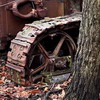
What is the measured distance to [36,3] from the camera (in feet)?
20.0

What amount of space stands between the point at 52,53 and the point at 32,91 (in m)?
0.97

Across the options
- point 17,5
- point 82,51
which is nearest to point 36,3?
point 17,5

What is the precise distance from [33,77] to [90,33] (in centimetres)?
205

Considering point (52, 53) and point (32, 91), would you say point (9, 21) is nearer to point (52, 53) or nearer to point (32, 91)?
point (52, 53)

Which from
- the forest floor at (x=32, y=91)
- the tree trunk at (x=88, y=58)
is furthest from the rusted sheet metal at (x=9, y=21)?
the tree trunk at (x=88, y=58)

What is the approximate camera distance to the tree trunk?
3.82 metres

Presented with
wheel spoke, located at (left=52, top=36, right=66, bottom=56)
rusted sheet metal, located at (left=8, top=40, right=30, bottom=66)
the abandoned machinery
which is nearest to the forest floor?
the abandoned machinery

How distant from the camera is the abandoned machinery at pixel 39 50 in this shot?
5.30 meters

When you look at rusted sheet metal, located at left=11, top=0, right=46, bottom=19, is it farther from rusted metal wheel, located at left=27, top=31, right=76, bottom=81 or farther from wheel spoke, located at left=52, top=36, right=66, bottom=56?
wheel spoke, located at left=52, top=36, right=66, bottom=56

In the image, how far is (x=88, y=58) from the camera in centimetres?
388

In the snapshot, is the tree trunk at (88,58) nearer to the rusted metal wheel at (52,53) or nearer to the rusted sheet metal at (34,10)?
the rusted metal wheel at (52,53)

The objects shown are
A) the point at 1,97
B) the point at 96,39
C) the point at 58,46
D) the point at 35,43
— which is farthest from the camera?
the point at 58,46

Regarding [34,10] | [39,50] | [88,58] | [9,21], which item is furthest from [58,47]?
[88,58]

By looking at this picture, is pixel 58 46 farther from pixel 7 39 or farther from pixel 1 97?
pixel 1 97
